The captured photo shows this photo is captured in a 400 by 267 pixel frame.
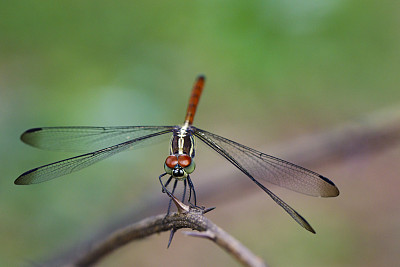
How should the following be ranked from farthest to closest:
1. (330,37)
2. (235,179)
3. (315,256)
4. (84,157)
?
(330,37), (315,256), (235,179), (84,157)

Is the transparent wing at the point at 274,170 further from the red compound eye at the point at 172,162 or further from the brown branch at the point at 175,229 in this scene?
the brown branch at the point at 175,229

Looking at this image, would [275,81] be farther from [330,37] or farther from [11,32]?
Answer: [11,32]

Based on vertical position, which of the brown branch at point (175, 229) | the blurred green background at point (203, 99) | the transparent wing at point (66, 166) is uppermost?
the blurred green background at point (203, 99)

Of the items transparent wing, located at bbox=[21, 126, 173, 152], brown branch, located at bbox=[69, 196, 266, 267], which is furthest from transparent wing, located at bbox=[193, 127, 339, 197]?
brown branch, located at bbox=[69, 196, 266, 267]

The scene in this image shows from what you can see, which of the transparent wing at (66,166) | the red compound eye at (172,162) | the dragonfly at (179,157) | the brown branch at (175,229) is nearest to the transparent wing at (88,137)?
the dragonfly at (179,157)

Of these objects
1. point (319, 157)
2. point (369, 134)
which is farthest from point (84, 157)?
point (369, 134)

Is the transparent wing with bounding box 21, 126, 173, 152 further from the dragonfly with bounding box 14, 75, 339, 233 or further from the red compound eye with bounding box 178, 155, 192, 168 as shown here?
the red compound eye with bounding box 178, 155, 192, 168
